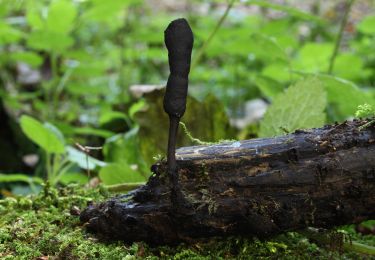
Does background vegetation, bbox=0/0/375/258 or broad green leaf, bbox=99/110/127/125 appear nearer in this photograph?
background vegetation, bbox=0/0/375/258

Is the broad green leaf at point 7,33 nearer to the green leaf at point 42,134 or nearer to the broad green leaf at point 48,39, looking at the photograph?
the broad green leaf at point 48,39

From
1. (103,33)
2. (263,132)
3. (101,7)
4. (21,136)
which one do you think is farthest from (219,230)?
(103,33)

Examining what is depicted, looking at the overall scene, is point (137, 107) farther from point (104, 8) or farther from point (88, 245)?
point (88, 245)

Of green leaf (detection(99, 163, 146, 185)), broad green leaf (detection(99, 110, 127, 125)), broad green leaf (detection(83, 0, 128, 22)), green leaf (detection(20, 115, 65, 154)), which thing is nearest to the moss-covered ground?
green leaf (detection(99, 163, 146, 185))

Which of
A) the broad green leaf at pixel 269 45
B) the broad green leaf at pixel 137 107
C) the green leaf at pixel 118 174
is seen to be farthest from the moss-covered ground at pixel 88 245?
the broad green leaf at pixel 269 45

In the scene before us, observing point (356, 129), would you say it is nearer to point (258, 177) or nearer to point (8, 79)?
point (258, 177)

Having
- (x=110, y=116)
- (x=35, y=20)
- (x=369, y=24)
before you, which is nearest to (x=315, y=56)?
(x=369, y=24)

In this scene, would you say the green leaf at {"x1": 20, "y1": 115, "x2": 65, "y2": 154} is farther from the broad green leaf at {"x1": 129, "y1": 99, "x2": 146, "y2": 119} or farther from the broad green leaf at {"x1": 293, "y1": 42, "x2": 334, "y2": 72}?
the broad green leaf at {"x1": 293, "y1": 42, "x2": 334, "y2": 72}
